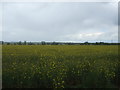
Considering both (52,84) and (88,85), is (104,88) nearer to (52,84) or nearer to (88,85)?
(88,85)

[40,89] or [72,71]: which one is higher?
[72,71]

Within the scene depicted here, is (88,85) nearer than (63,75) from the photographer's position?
Yes

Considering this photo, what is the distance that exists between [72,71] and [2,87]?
238 cm

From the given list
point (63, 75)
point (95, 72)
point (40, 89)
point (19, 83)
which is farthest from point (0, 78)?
point (95, 72)

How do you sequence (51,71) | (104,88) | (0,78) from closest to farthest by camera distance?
(104,88)
(0,78)
(51,71)

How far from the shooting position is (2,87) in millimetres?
4676

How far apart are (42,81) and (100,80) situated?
1.85 metres

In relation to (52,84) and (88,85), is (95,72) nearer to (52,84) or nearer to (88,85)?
(88,85)

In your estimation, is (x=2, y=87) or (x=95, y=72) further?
(x=95, y=72)

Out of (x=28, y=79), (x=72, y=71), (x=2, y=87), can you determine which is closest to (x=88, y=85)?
(x=72, y=71)

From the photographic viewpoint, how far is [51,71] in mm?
5148

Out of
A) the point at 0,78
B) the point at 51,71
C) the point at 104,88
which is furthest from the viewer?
the point at 51,71

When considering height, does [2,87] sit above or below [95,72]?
below

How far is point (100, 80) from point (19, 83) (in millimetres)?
2570
